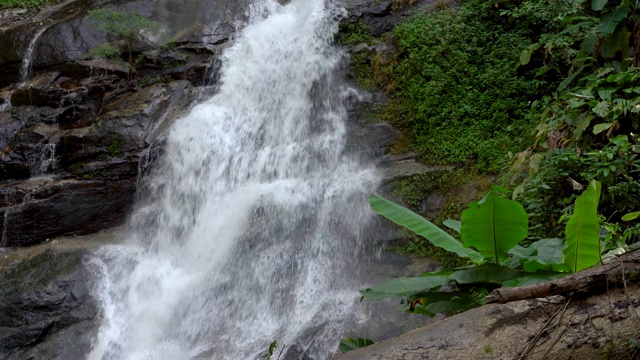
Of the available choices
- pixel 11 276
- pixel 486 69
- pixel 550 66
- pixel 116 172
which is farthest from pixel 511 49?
pixel 11 276

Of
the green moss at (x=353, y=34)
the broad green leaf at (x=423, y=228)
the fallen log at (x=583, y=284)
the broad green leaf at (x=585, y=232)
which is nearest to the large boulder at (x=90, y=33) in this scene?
the green moss at (x=353, y=34)

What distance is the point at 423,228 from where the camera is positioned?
9.73 feet

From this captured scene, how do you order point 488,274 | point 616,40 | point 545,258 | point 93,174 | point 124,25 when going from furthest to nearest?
point 124,25, point 93,174, point 616,40, point 545,258, point 488,274

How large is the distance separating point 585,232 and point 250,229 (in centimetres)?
623

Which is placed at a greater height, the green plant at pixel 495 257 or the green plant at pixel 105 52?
the green plant at pixel 105 52

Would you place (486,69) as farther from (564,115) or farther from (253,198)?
(253,198)

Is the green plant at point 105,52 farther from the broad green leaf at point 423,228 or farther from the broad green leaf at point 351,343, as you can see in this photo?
the broad green leaf at point 351,343

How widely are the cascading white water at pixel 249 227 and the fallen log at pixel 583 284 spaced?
463 cm

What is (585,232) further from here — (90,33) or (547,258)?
(90,33)

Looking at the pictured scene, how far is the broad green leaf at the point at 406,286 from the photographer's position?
2.63 metres

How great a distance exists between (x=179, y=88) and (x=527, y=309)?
1015 cm

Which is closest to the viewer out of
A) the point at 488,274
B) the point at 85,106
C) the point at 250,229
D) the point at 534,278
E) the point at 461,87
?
the point at 534,278

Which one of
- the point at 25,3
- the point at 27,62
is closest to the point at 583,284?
the point at 27,62

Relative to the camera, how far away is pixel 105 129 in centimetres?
1028
